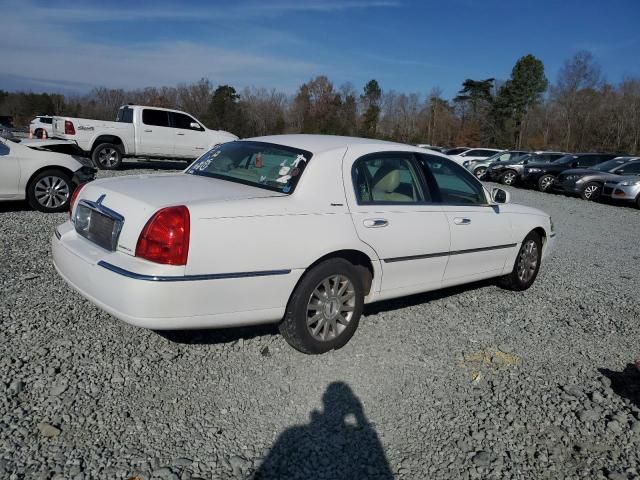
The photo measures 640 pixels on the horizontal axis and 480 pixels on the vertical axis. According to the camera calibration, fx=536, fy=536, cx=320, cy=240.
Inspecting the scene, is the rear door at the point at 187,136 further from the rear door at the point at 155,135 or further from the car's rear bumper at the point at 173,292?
the car's rear bumper at the point at 173,292

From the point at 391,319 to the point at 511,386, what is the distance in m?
1.34

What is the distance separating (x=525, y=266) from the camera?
5922 millimetres

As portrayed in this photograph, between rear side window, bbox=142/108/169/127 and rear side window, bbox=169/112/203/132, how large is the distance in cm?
19

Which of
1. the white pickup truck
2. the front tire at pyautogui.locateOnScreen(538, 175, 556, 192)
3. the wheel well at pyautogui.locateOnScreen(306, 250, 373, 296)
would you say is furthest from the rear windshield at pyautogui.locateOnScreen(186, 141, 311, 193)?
the front tire at pyautogui.locateOnScreen(538, 175, 556, 192)

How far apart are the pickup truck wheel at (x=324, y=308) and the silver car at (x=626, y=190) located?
51.6ft

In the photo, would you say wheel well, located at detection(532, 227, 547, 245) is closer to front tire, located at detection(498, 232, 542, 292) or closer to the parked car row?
front tire, located at detection(498, 232, 542, 292)

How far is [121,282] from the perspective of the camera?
10.6 feet

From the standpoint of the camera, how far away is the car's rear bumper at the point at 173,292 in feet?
10.5

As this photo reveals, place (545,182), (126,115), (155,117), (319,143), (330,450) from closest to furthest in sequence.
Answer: (330,450) < (319,143) < (126,115) < (155,117) < (545,182)

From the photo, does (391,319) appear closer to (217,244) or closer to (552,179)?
(217,244)

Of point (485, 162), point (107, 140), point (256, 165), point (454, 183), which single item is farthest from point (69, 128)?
point (485, 162)

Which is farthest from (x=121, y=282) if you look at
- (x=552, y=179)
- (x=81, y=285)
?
(x=552, y=179)

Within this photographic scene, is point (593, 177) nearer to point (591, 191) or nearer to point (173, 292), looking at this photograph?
point (591, 191)

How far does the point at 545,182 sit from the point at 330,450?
20624 mm
